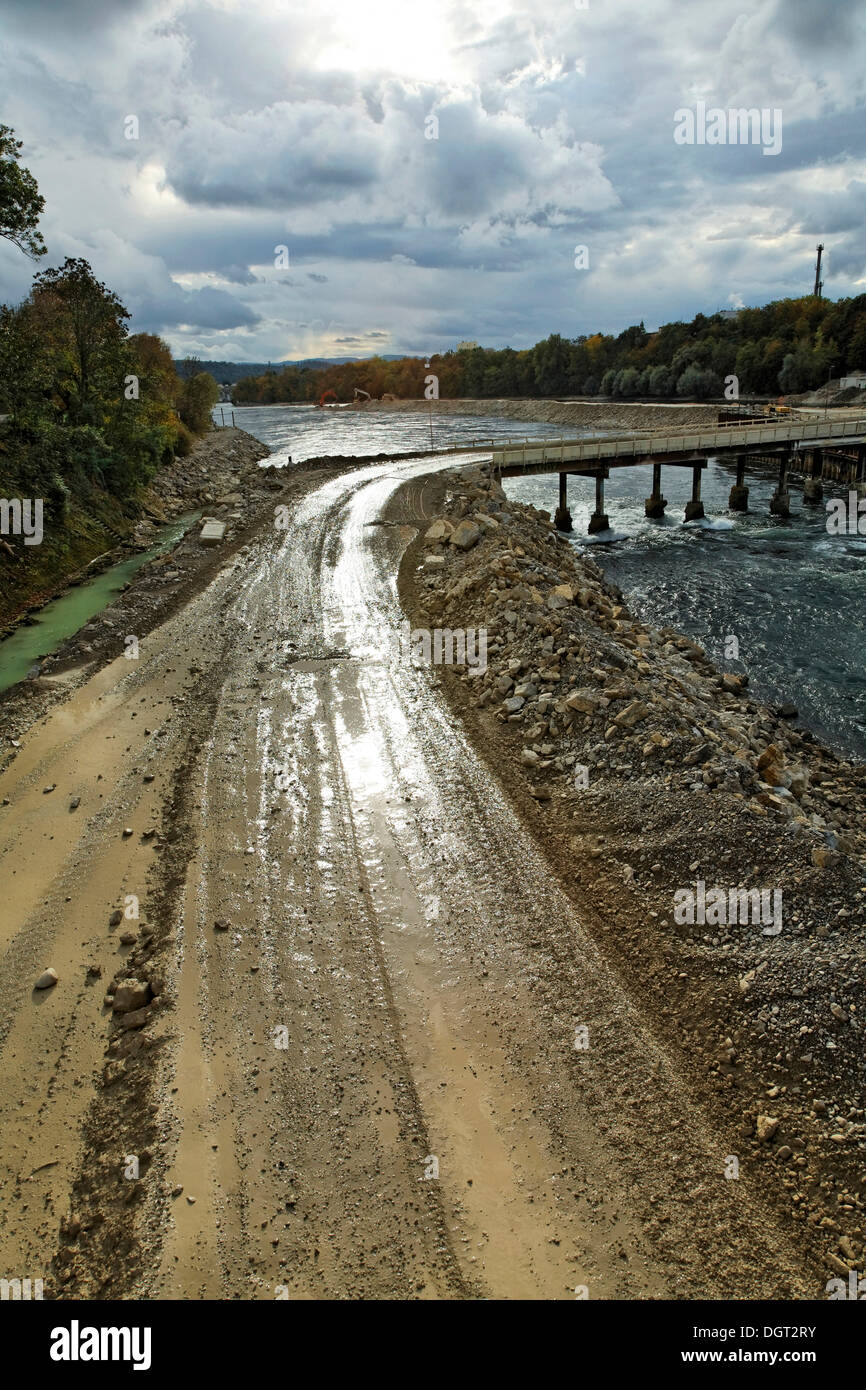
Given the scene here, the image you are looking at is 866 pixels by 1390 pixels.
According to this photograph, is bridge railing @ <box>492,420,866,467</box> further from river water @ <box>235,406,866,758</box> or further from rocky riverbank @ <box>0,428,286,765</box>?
rocky riverbank @ <box>0,428,286,765</box>

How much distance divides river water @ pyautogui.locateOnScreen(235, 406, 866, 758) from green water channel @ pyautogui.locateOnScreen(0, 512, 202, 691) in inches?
670

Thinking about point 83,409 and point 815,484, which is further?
point 815,484

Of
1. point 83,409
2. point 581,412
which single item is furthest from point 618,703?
point 581,412

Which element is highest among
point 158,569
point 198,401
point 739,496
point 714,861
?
point 198,401

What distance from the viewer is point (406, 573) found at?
2188cm

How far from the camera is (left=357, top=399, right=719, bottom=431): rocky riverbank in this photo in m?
84.2

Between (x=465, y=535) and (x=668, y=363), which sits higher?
(x=668, y=363)

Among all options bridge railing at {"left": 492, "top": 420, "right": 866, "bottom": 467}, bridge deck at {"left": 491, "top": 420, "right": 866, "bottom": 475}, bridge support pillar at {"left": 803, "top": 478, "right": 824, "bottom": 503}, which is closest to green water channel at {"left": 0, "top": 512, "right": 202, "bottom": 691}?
bridge deck at {"left": 491, "top": 420, "right": 866, "bottom": 475}

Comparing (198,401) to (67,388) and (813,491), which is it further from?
(813,491)

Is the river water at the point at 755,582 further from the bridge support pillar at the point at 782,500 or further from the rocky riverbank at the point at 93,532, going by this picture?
the rocky riverbank at the point at 93,532

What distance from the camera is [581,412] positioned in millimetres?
100250

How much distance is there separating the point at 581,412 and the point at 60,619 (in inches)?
→ 3653

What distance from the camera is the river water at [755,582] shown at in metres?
19.5
